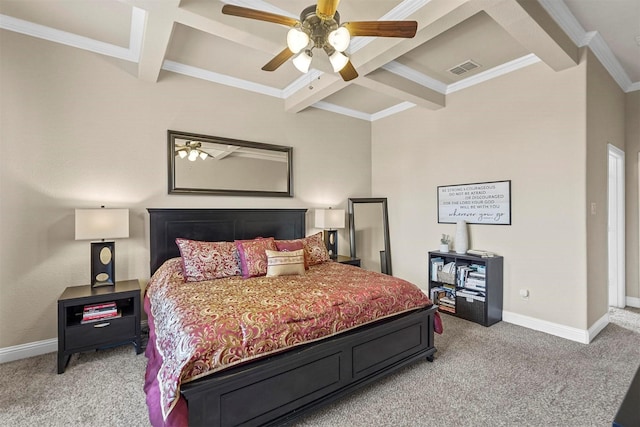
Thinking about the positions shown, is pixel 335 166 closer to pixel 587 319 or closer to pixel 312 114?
pixel 312 114

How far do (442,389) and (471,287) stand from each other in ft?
5.74

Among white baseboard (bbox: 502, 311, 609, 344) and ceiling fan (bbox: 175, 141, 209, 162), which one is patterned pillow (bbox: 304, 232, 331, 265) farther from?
white baseboard (bbox: 502, 311, 609, 344)

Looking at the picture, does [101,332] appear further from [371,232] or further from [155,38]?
[371,232]

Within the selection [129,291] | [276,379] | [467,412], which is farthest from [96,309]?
[467,412]

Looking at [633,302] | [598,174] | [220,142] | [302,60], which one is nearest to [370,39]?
[302,60]

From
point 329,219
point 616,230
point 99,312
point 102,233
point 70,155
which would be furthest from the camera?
point 329,219

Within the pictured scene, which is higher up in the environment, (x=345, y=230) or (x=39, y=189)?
(x=39, y=189)

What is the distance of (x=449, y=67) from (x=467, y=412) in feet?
11.5

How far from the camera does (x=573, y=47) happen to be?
298 cm

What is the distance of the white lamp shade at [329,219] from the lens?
440 cm

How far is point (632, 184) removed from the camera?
402 cm

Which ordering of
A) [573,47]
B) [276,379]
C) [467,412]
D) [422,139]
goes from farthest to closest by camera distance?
[422,139] < [573,47] < [467,412] < [276,379]

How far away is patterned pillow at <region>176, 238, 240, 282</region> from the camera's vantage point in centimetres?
297

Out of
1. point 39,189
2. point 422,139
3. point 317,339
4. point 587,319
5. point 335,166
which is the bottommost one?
point 587,319
